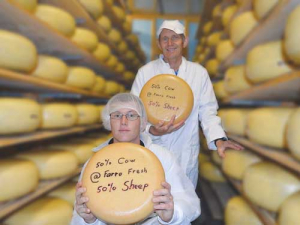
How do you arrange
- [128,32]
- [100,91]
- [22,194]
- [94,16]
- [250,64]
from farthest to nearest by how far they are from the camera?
[128,32]
[100,91]
[94,16]
[250,64]
[22,194]

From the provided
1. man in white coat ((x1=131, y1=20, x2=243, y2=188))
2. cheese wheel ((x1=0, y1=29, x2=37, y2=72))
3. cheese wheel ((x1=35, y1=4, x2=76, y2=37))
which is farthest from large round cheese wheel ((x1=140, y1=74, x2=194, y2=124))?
cheese wheel ((x1=35, y1=4, x2=76, y2=37))

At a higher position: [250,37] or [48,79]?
[250,37]

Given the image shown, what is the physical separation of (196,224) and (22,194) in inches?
58.6

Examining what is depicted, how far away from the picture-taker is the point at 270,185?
4.78ft

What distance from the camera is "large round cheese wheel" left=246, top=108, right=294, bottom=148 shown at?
1.43m

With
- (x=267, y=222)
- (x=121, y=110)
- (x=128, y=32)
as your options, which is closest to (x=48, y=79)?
(x=121, y=110)

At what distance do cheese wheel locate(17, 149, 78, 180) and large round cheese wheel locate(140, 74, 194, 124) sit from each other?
81 centimetres

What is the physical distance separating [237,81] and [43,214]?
157 cm

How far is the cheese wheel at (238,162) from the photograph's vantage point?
1.97 m

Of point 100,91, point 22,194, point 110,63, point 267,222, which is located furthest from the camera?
point 110,63

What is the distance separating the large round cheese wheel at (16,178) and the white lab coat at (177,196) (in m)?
0.59

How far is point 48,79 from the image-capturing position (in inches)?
80.5

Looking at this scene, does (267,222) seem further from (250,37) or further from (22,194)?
(22,194)

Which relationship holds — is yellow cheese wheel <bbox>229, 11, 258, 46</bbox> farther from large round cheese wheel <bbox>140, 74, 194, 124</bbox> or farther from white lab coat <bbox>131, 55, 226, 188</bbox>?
large round cheese wheel <bbox>140, 74, 194, 124</bbox>
